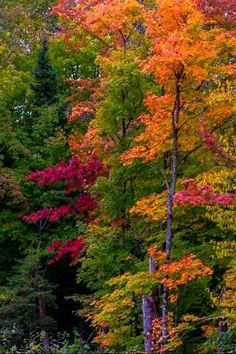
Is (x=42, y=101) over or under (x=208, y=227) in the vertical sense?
over

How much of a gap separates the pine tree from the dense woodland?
5.63ft

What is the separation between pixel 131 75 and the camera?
482 inches

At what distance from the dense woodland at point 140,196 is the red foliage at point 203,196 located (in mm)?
27

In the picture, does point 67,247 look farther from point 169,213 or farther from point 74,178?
point 169,213

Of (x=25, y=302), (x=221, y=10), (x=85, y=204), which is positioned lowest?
(x=25, y=302)

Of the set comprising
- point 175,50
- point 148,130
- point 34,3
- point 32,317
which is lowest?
point 32,317

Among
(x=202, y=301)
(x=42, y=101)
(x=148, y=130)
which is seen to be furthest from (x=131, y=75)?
(x=42, y=101)

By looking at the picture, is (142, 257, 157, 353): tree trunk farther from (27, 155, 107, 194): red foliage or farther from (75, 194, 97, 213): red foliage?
(75, 194, 97, 213): red foliage

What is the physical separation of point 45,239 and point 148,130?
329 inches

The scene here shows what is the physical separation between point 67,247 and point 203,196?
6.88 metres

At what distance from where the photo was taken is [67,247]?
15.6 m

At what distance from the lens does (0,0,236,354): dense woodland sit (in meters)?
10.0

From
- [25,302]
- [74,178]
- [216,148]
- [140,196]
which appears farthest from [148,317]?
[74,178]

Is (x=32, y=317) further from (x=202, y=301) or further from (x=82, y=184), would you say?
(x=202, y=301)
